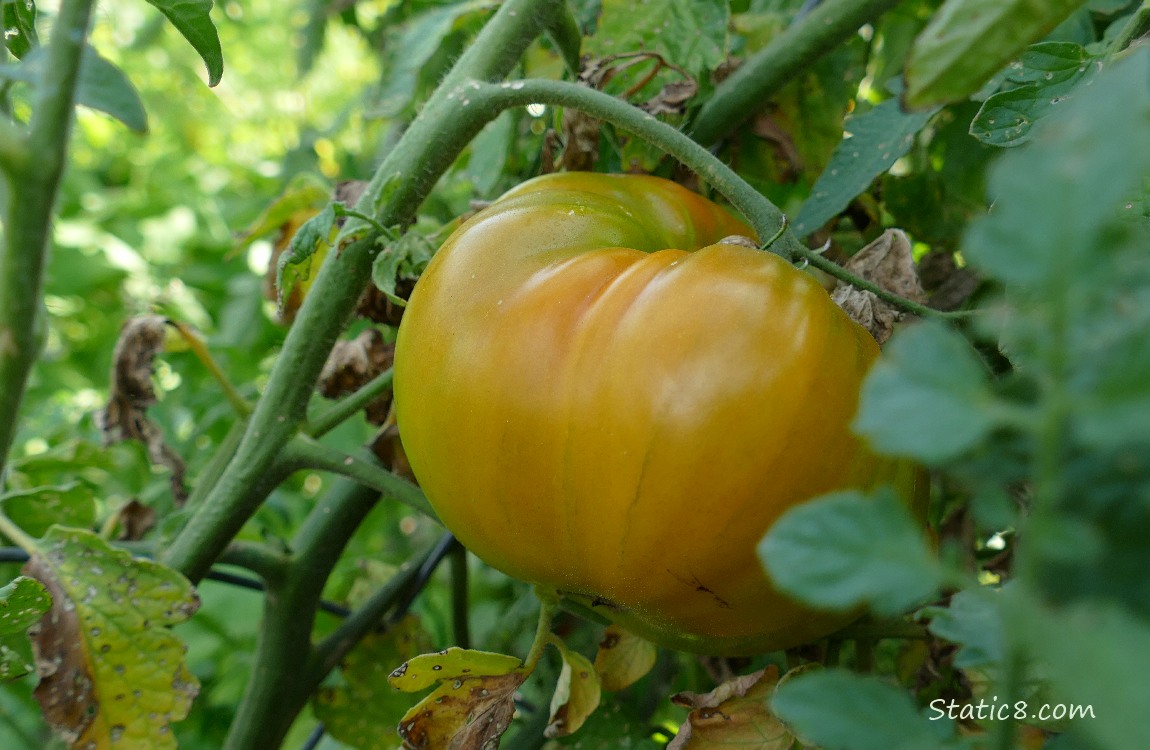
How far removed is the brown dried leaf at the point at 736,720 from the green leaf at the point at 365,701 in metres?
0.42

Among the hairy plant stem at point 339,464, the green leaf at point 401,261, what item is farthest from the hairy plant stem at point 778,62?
the hairy plant stem at point 339,464

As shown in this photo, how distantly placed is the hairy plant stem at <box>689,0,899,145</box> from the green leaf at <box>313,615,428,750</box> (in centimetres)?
61

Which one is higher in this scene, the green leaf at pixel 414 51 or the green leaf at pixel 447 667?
the green leaf at pixel 414 51

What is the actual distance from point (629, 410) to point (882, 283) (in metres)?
0.28

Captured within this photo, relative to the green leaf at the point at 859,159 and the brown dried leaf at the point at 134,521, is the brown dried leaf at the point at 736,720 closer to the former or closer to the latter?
the green leaf at the point at 859,159

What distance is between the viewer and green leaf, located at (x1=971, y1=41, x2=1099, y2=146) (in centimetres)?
65

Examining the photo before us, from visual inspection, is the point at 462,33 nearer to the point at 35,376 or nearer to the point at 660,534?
Result: the point at 660,534

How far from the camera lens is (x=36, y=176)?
1.57 feet

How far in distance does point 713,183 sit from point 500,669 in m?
0.36

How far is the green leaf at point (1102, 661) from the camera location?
245 millimetres

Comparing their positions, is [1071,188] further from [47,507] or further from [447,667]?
[47,507]

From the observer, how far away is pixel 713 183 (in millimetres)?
669

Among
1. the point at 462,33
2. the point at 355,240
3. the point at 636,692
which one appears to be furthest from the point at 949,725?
the point at 462,33

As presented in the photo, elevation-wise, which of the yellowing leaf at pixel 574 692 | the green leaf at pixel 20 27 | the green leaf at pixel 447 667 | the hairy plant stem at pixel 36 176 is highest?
the green leaf at pixel 20 27
